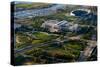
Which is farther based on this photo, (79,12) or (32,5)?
(79,12)

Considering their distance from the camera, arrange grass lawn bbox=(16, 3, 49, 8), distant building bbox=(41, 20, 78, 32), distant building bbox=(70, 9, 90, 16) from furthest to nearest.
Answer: distant building bbox=(70, 9, 90, 16), distant building bbox=(41, 20, 78, 32), grass lawn bbox=(16, 3, 49, 8)

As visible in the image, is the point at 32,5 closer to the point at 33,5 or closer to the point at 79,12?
the point at 33,5

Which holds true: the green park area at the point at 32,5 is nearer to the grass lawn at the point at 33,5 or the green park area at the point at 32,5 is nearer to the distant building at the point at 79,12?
the grass lawn at the point at 33,5

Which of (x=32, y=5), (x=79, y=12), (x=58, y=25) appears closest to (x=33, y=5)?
(x=32, y=5)

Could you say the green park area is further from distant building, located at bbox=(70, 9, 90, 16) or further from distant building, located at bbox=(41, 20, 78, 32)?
distant building, located at bbox=(70, 9, 90, 16)

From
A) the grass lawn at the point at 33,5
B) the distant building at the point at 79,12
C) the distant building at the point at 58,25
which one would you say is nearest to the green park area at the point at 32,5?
Answer: the grass lawn at the point at 33,5

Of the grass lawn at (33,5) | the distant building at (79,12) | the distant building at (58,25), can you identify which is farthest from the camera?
the distant building at (79,12)

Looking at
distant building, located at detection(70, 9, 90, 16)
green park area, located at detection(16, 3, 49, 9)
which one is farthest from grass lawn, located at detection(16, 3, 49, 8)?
distant building, located at detection(70, 9, 90, 16)

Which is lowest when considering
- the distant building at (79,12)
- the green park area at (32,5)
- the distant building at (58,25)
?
the distant building at (58,25)
